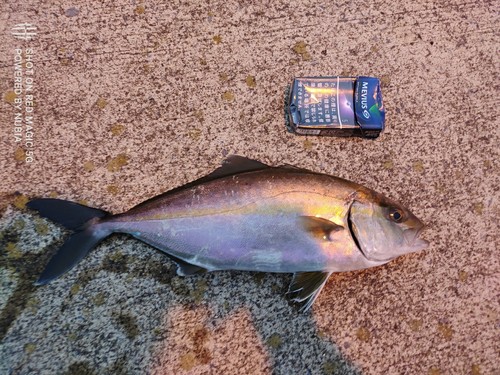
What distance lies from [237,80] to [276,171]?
0.73 metres

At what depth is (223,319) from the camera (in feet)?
6.46

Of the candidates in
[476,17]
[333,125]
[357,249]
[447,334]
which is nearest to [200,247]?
[357,249]

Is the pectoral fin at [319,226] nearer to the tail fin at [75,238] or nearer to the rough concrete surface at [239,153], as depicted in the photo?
the rough concrete surface at [239,153]

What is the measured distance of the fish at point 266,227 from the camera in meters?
1.85

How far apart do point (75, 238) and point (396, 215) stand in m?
1.62

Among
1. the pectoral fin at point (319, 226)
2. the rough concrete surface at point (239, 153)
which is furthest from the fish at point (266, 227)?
the rough concrete surface at point (239, 153)

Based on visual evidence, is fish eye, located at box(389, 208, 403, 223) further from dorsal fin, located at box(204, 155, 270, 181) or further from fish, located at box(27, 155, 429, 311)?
dorsal fin, located at box(204, 155, 270, 181)

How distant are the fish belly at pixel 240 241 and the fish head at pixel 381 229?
0.22m

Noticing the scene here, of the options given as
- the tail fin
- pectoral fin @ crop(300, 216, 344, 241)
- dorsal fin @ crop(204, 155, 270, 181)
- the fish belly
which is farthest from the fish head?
the tail fin

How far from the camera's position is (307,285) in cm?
191

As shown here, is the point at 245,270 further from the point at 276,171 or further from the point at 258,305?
the point at 276,171

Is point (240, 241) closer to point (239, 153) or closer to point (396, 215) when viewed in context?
point (239, 153)

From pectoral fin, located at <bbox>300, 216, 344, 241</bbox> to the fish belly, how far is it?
3 cm

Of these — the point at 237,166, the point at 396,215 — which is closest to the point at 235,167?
the point at 237,166
